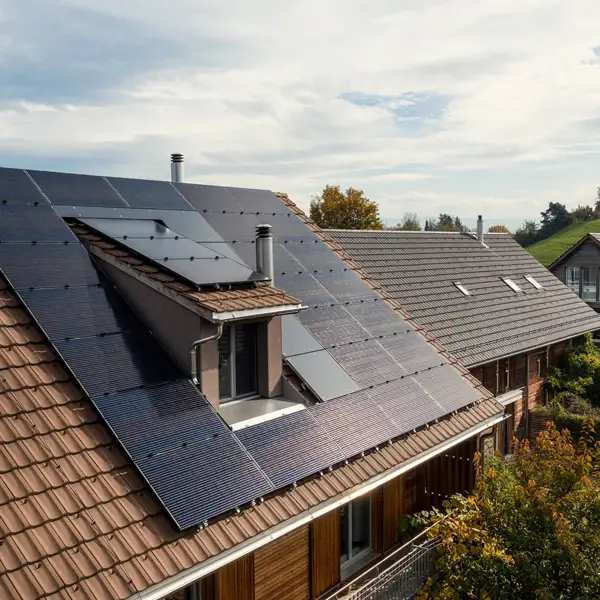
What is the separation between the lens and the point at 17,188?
9.14 m

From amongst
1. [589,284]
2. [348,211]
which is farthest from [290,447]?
[348,211]

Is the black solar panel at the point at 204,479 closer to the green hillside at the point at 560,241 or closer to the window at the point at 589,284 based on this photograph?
the window at the point at 589,284

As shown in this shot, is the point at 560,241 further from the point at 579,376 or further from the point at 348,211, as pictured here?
the point at 579,376

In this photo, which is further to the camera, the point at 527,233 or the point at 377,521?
the point at 527,233

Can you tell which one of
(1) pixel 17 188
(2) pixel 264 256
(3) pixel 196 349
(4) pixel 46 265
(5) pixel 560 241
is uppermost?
(1) pixel 17 188

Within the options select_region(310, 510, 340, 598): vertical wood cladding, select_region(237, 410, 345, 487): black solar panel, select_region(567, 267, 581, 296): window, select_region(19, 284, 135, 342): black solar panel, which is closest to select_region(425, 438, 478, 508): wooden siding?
select_region(310, 510, 340, 598): vertical wood cladding

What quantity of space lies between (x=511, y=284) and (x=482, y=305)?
11.7 feet

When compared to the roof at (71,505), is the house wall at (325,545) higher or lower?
lower

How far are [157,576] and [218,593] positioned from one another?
73.8 inches

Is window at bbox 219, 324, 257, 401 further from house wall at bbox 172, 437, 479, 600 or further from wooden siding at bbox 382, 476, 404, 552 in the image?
wooden siding at bbox 382, 476, 404, 552

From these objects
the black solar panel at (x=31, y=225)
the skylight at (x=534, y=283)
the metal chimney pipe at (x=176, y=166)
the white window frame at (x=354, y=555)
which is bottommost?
the white window frame at (x=354, y=555)

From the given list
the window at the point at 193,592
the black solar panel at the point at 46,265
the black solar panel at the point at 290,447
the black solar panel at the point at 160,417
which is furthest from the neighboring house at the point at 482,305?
the window at the point at 193,592

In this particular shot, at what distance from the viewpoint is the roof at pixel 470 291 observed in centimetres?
→ 1816

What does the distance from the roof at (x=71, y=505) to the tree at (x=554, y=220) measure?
91589 mm
